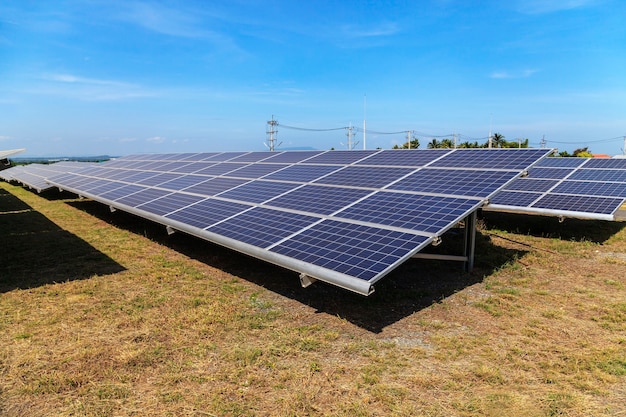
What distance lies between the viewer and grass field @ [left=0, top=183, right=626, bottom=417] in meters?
5.50

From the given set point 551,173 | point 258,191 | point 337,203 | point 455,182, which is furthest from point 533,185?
point 258,191

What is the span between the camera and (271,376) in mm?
6098

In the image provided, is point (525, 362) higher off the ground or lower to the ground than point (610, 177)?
lower

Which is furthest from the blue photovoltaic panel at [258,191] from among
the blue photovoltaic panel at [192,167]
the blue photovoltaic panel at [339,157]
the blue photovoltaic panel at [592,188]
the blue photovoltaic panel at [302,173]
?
the blue photovoltaic panel at [592,188]

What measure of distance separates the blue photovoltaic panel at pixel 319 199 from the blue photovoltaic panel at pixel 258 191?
0.55 m

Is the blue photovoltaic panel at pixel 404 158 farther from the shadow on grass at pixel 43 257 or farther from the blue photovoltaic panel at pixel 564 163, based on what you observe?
the blue photovoltaic panel at pixel 564 163

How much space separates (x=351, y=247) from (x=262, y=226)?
2.88 metres

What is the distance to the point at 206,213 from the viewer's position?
11859 millimetres

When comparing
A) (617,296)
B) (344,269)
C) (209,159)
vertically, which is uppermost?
(209,159)

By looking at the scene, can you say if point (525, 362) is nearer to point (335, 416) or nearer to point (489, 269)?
point (335, 416)

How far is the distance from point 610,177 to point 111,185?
78.7ft

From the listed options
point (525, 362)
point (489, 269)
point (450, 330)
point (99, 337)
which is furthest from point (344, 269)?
point (489, 269)

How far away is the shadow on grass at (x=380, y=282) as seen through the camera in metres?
8.57

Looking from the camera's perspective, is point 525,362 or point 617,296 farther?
point 617,296
